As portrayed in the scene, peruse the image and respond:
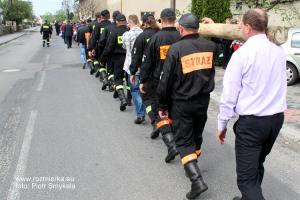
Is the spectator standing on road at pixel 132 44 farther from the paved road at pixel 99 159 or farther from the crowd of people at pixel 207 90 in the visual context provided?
the crowd of people at pixel 207 90

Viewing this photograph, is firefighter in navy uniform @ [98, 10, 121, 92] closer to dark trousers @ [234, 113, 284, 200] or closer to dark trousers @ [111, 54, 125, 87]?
dark trousers @ [111, 54, 125, 87]

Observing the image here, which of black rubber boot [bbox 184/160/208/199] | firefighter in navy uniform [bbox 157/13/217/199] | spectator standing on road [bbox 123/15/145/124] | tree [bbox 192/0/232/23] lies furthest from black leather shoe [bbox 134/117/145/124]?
tree [bbox 192/0/232/23]

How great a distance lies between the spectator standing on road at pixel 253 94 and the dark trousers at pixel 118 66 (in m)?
5.47

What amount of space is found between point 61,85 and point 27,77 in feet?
7.33

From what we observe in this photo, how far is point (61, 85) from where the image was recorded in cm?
1230

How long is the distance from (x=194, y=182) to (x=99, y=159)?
68.6 inches

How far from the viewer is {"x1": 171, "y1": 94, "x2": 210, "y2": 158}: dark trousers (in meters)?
4.70

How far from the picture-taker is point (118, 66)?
361 inches

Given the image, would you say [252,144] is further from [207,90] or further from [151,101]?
[151,101]

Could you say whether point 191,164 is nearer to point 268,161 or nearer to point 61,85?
point 268,161

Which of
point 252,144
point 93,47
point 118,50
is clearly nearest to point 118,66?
point 118,50

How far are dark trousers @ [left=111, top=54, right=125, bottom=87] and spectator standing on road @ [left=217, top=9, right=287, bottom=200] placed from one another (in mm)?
5466

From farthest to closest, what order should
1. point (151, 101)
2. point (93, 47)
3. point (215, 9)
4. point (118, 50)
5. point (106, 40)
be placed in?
point (215, 9), point (93, 47), point (106, 40), point (118, 50), point (151, 101)

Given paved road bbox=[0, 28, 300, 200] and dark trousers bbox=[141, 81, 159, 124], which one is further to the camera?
dark trousers bbox=[141, 81, 159, 124]
